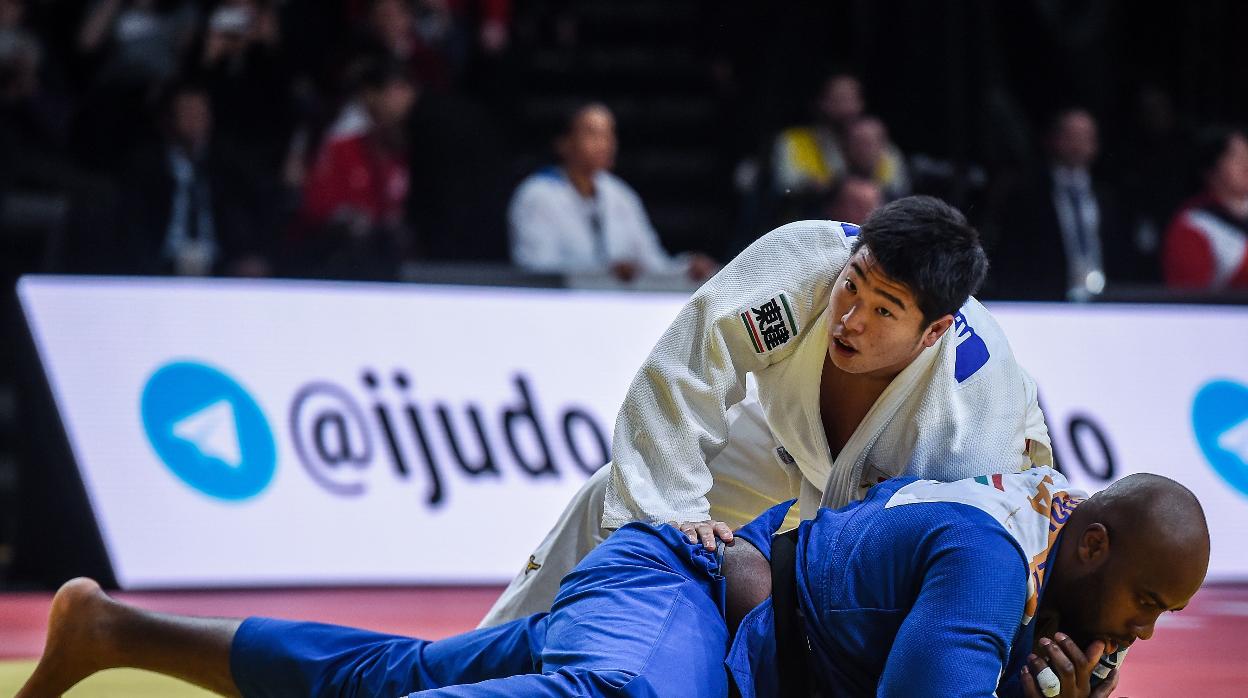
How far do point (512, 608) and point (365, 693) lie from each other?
60cm

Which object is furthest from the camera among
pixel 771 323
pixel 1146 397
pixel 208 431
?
Answer: pixel 1146 397

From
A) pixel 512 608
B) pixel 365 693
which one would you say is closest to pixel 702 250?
pixel 512 608

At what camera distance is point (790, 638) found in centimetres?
267

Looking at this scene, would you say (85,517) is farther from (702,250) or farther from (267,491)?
(702,250)

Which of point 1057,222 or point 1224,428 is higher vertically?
point 1057,222

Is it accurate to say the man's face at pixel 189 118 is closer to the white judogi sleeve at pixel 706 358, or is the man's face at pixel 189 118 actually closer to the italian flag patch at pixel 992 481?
the white judogi sleeve at pixel 706 358

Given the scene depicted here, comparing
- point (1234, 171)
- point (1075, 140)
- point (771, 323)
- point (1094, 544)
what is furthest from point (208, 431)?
point (1234, 171)

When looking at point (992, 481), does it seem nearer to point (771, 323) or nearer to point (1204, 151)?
point (771, 323)

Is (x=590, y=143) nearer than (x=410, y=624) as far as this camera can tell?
No

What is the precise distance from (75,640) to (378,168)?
4.16m

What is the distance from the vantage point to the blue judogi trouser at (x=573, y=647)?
2.50 m

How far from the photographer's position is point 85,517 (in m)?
5.25

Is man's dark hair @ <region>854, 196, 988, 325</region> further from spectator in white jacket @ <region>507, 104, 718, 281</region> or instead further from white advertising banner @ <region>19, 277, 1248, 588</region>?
spectator in white jacket @ <region>507, 104, 718, 281</region>

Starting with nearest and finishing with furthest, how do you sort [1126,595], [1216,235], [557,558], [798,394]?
[1126,595]
[798,394]
[557,558]
[1216,235]
